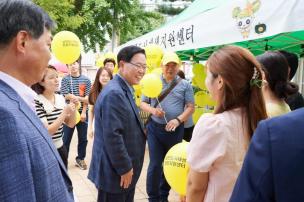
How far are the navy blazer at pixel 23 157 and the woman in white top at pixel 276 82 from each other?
5.13 ft

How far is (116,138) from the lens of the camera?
243 centimetres

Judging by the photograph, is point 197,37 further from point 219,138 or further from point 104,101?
point 219,138

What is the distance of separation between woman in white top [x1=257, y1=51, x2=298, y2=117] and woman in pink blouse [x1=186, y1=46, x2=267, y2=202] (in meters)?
0.52

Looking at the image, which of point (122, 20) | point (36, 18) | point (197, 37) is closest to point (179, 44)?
point (197, 37)

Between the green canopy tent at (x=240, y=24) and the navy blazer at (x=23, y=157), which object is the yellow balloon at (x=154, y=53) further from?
the navy blazer at (x=23, y=157)

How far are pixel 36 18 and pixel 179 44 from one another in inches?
113

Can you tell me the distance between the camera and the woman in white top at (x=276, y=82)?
2.15 m

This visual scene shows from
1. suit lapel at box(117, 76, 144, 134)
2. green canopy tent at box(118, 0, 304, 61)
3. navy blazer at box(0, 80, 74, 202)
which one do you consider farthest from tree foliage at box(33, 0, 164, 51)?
navy blazer at box(0, 80, 74, 202)

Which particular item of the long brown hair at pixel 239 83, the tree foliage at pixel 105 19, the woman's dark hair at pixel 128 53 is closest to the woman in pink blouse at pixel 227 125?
the long brown hair at pixel 239 83

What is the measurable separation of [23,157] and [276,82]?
1759mm

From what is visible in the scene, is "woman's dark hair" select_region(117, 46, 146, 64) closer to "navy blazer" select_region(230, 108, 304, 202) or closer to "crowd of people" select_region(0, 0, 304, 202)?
"crowd of people" select_region(0, 0, 304, 202)

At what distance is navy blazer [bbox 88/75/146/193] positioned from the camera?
245cm

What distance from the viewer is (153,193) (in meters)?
3.84

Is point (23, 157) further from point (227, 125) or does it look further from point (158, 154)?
point (158, 154)
